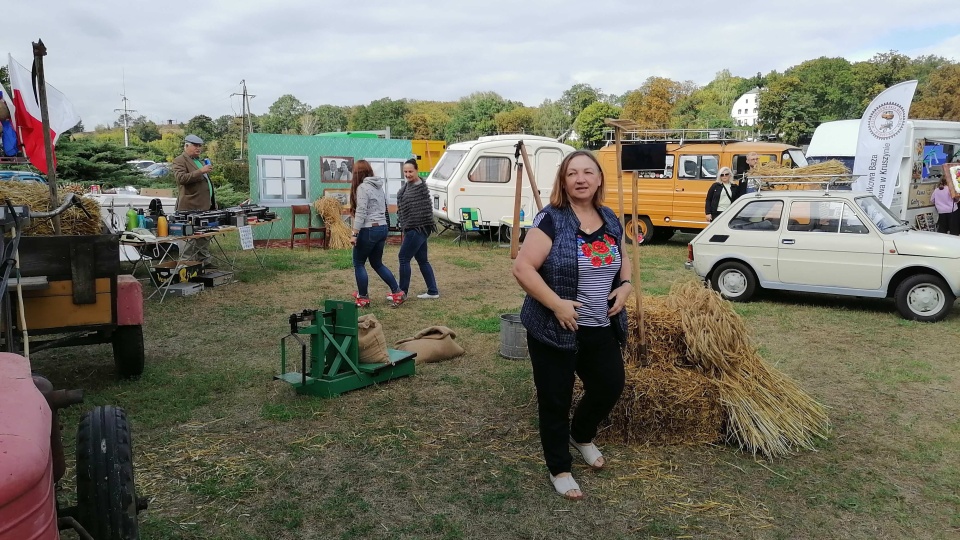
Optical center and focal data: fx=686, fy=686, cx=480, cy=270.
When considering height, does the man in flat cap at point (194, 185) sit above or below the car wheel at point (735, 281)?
above

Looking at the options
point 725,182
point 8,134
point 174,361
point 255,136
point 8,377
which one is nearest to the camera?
point 8,377

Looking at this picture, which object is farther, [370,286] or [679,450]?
[370,286]

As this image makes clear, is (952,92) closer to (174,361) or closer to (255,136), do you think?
(255,136)

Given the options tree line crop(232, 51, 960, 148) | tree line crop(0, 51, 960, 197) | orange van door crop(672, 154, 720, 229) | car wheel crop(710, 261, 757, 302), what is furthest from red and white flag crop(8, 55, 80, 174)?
tree line crop(232, 51, 960, 148)

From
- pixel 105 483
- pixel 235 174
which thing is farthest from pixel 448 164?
pixel 235 174

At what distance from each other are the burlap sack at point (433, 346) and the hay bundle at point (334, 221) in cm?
818

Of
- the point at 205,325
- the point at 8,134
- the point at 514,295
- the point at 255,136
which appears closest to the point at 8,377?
the point at 205,325

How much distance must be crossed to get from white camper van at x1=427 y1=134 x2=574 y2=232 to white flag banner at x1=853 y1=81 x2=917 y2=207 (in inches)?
225

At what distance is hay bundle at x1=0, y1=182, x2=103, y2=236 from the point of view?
519 cm

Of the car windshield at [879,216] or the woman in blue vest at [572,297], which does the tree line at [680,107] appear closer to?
the car windshield at [879,216]

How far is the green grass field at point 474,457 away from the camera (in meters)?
3.51

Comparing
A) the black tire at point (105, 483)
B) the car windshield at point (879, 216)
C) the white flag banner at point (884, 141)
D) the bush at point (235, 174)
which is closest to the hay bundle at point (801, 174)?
the car windshield at point (879, 216)

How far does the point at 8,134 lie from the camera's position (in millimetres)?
7285

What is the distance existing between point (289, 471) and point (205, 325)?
4065 mm
